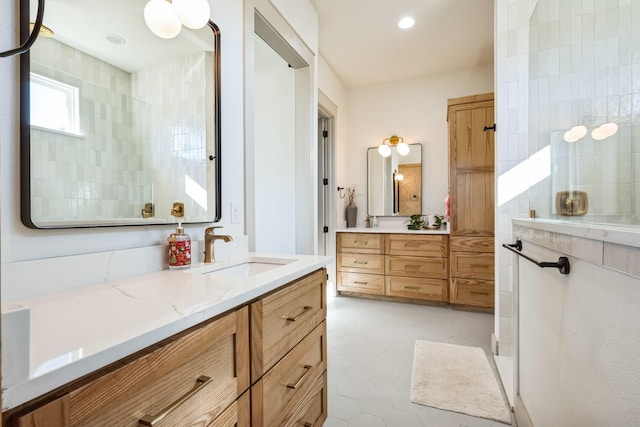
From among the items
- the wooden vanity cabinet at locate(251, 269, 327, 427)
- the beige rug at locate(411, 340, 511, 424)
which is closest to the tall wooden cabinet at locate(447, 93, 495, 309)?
the beige rug at locate(411, 340, 511, 424)

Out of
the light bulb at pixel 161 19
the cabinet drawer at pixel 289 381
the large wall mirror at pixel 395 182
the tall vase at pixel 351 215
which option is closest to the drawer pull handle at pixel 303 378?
the cabinet drawer at pixel 289 381

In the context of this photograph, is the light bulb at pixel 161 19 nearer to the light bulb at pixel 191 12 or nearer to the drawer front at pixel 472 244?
the light bulb at pixel 191 12

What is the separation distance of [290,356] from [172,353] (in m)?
0.50

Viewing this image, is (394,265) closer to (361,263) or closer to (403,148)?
(361,263)

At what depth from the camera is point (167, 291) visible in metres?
0.80

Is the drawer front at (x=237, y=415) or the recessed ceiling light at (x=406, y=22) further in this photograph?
the recessed ceiling light at (x=406, y=22)

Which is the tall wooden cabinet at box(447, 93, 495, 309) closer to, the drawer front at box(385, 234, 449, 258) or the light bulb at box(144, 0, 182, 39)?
the drawer front at box(385, 234, 449, 258)

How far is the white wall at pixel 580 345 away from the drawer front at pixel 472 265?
1.70 m

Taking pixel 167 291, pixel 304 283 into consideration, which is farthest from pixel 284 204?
pixel 167 291

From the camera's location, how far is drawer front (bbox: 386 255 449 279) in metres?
3.14

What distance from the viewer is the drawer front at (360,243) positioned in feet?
11.1

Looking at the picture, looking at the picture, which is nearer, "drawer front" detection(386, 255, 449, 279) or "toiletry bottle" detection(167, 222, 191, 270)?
"toiletry bottle" detection(167, 222, 191, 270)

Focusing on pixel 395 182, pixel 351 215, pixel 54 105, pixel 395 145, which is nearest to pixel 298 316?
pixel 54 105

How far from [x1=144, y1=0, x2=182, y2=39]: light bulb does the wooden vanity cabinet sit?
1.05 meters
